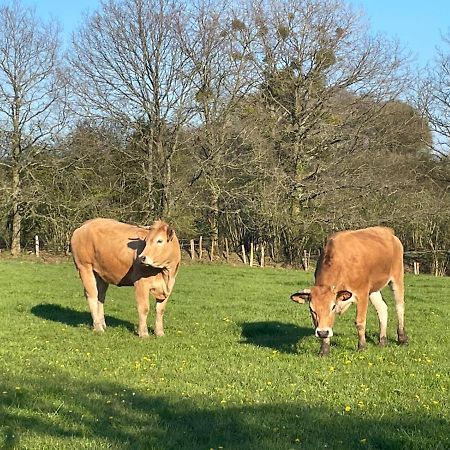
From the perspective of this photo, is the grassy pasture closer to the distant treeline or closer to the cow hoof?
the cow hoof

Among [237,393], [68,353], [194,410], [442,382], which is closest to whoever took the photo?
[194,410]

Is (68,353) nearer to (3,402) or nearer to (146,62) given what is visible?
(3,402)

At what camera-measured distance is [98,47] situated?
3844 cm

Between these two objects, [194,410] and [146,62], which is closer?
[194,410]

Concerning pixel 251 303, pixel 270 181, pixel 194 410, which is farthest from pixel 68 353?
pixel 270 181

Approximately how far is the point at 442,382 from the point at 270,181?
30.4m

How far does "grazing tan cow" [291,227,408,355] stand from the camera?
10.4m

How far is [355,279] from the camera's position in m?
11.2

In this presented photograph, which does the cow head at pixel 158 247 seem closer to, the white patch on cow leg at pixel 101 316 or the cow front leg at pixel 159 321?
the cow front leg at pixel 159 321

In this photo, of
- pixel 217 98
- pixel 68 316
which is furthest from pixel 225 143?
pixel 68 316

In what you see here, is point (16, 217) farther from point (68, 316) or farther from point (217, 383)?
point (217, 383)

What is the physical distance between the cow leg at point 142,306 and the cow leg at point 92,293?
107 centimetres

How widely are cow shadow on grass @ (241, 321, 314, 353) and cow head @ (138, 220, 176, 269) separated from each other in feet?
6.99

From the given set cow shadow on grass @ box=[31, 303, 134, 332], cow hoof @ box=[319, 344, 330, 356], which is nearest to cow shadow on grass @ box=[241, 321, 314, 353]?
cow hoof @ box=[319, 344, 330, 356]
